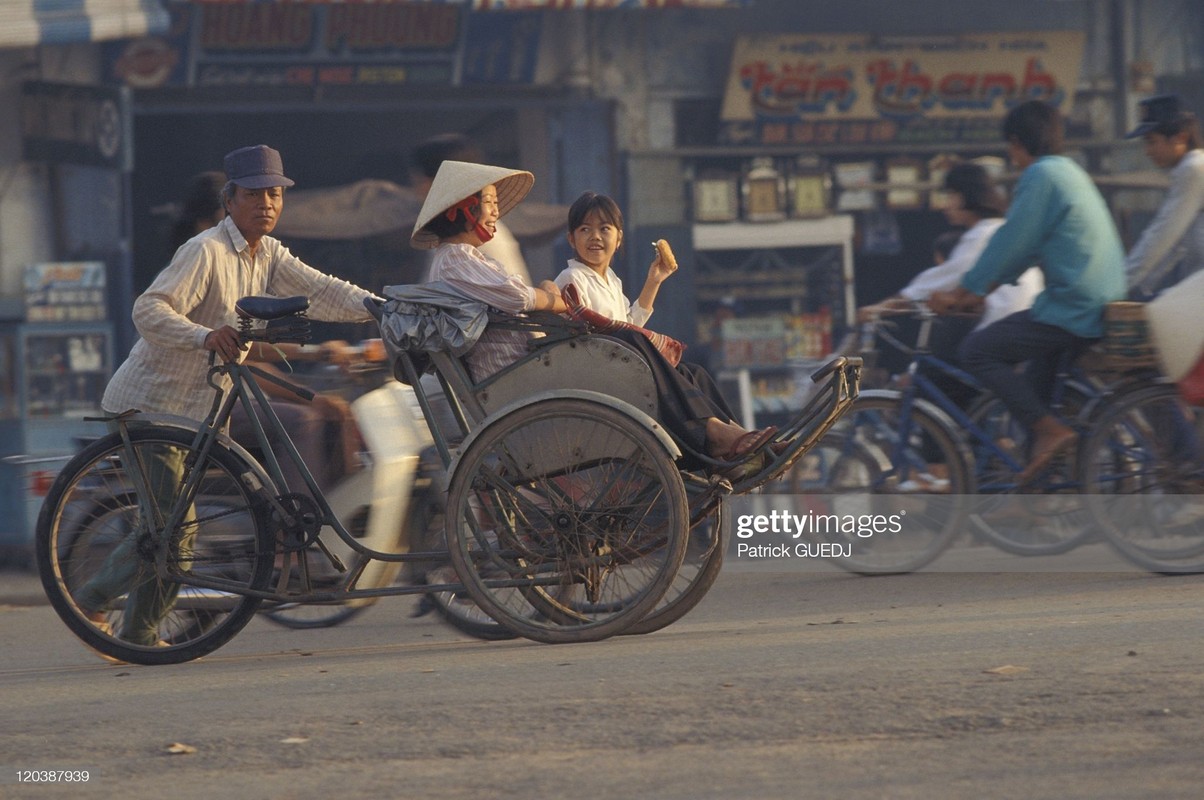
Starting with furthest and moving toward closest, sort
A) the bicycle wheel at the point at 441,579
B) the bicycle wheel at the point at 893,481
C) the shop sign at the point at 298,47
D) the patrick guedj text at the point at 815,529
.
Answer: the shop sign at the point at 298,47 < the patrick guedj text at the point at 815,529 < the bicycle wheel at the point at 893,481 < the bicycle wheel at the point at 441,579

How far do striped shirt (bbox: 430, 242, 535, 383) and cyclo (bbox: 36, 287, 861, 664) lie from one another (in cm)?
6

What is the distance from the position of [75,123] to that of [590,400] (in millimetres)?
9167

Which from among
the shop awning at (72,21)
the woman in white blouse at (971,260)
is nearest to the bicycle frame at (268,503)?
the woman in white blouse at (971,260)

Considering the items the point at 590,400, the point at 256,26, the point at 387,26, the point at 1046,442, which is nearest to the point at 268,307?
the point at 590,400

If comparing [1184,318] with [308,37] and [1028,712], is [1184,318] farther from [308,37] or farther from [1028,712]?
[308,37]

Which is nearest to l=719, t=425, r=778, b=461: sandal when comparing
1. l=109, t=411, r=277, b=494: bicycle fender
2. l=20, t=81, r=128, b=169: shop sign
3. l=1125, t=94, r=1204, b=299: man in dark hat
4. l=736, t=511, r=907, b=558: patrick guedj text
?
l=109, t=411, r=277, b=494: bicycle fender

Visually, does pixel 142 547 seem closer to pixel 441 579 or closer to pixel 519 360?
pixel 441 579

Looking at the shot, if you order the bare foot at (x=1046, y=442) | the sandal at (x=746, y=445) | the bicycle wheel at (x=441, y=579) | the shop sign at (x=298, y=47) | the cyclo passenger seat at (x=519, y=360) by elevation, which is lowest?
the bicycle wheel at (x=441, y=579)

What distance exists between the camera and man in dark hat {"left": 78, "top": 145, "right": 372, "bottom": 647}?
5078 millimetres

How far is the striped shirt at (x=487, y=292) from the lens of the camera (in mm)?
4988

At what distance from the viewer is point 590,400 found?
4875mm

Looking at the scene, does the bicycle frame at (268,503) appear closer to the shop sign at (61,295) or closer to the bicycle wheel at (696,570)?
the bicycle wheel at (696,570)

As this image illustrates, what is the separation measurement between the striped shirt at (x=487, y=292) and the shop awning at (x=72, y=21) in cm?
792

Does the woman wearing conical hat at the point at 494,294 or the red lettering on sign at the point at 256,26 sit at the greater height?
the red lettering on sign at the point at 256,26
